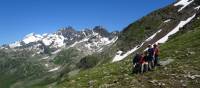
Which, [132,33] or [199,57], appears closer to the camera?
[199,57]

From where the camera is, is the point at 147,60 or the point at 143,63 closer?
the point at 143,63

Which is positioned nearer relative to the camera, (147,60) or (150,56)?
(150,56)

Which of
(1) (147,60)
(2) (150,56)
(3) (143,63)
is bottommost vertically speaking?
(3) (143,63)

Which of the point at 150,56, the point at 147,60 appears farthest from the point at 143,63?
the point at 150,56

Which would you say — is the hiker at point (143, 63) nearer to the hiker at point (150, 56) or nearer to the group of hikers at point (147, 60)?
the group of hikers at point (147, 60)

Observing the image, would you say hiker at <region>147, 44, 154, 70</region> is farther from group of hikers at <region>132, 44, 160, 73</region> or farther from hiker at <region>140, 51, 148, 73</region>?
hiker at <region>140, 51, 148, 73</region>

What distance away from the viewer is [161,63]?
46.1 m

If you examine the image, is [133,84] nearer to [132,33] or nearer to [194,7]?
[194,7]

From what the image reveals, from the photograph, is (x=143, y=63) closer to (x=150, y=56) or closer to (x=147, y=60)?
(x=147, y=60)

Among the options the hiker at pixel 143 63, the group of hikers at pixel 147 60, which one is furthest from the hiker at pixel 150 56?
the hiker at pixel 143 63

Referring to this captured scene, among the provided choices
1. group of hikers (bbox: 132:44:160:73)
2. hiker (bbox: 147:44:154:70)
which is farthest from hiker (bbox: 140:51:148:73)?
hiker (bbox: 147:44:154:70)

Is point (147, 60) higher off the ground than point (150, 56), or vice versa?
point (150, 56)

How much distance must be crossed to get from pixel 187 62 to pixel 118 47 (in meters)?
99.5

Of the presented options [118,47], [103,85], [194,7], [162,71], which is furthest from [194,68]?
[118,47]
